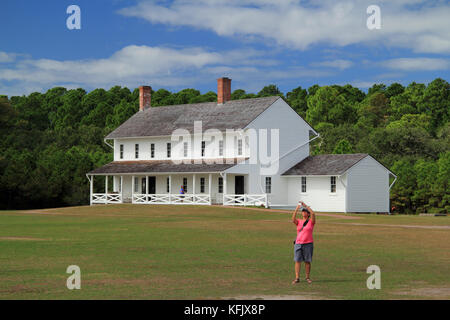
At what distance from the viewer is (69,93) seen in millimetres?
115750

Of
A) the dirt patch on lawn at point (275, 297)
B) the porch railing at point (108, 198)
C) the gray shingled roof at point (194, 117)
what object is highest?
the gray shingled roof at point (194, 117)

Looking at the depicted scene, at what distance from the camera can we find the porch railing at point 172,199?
171 ft

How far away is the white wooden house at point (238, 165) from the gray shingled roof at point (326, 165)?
0.09 meters

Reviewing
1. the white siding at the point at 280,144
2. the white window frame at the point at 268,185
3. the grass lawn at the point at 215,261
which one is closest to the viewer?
the grass lawn at the point at 215,261

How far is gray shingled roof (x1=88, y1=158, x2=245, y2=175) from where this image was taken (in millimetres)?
51469

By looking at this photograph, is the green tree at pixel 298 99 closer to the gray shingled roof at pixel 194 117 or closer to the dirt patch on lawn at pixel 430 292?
the gray shingled roof at pixel 194 117

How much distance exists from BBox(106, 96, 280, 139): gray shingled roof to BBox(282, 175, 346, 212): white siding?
600 cm

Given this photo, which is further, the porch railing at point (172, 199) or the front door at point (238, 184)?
the front door at point (238, 184)

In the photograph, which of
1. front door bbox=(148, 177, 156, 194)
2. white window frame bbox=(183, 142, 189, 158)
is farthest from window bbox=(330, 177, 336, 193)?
front door bbox=(148, 177, 156, 194)

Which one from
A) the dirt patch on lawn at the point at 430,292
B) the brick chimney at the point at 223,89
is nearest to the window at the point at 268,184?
the brick chimney at the point at 223,89

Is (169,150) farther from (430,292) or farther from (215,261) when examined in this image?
(430,292)

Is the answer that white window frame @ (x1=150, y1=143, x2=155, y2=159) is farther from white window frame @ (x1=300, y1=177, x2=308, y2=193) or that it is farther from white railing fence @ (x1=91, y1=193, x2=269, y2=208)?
white window frame @ (x1=300, y1=177, x2=308, y2=193)

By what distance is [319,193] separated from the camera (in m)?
50.8

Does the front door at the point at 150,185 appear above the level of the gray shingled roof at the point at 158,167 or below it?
below
